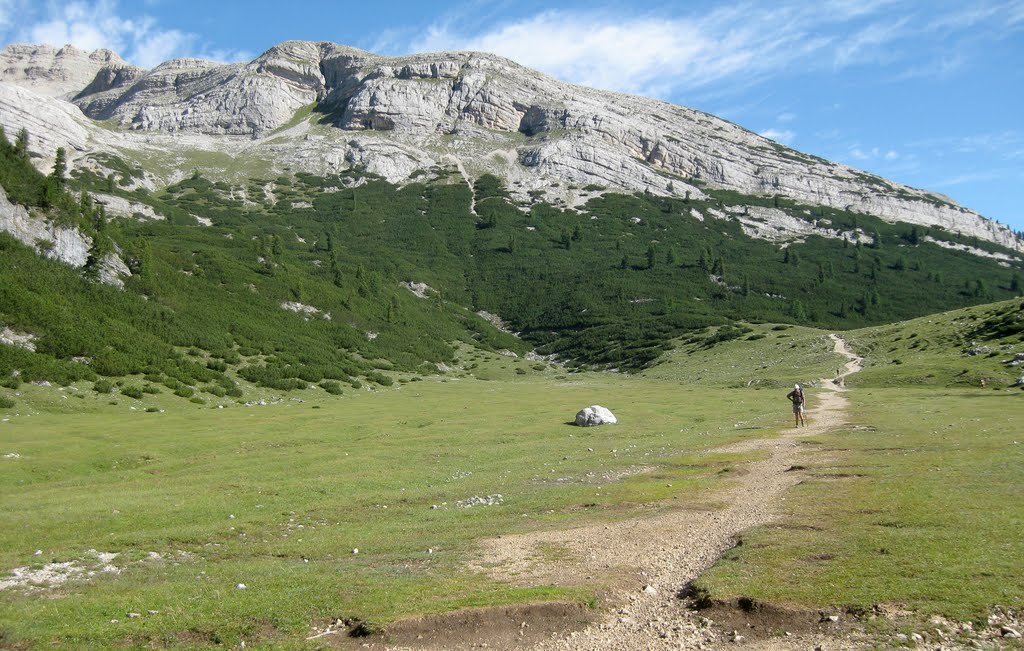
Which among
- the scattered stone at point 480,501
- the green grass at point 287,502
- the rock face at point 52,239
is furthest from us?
the rock face at point 52,239

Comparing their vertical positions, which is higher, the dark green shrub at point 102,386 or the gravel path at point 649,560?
the dark green shrub at point 102,386

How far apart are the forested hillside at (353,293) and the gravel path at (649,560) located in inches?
1883

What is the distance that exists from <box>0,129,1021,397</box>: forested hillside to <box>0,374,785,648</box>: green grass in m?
17.3

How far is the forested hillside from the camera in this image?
205 feet

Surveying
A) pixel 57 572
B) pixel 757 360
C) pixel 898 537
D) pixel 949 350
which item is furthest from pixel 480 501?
pixel 757 360

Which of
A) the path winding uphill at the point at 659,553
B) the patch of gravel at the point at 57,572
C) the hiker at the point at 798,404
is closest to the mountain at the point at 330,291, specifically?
the patch of gravel at the point at 57,572

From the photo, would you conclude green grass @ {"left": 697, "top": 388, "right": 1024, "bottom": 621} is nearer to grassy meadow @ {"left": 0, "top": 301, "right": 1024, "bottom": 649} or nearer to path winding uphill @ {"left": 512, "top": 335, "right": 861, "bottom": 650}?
grassy meadow @ {"left": 0, "top": 301, "right": 1024, "bottom": 649}

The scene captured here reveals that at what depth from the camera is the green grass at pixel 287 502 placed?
12820 millimetres

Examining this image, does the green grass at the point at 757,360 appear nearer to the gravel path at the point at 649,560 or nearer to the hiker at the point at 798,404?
the hiker at the point at 798,404

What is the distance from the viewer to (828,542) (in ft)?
49.3

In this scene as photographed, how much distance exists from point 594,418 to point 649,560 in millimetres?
29537

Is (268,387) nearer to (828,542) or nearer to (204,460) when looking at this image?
(204,460)

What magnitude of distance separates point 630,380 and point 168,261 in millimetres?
74146

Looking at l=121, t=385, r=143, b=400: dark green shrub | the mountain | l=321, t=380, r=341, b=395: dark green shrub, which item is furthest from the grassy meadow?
l=321, t=380, r=341, b=395: dark green shrub
